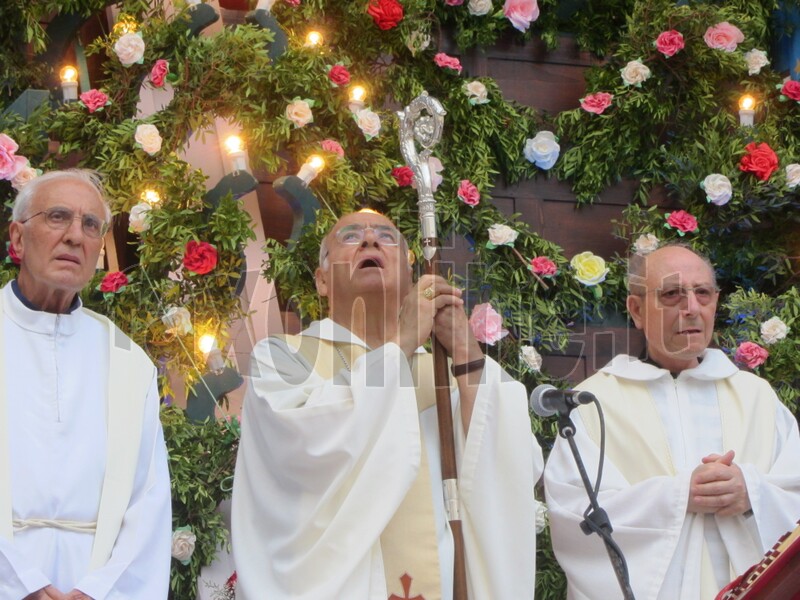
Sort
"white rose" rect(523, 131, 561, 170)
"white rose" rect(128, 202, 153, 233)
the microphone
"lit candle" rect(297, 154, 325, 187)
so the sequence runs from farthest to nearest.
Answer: "white rose" rect(523, 131, 561, 170) < "lit candle" rect(297, 154, 325, 187) < "white rose" rect(128, 202, 153, 233) < the microphone

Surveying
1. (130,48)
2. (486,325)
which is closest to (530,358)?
(486,325)

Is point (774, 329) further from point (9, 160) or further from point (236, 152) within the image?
point (9, 160)

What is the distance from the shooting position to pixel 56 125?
6.15m

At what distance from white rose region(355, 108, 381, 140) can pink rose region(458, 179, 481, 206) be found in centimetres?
58

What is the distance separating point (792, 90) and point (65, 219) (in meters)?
4.33

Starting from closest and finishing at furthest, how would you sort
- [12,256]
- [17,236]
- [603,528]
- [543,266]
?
[603,528], [17,236], [12,256], [543,266]

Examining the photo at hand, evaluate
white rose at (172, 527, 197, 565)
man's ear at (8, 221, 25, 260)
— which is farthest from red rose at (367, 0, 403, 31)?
white rose at (172, 527, 197, 565)

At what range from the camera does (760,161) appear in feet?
23.2

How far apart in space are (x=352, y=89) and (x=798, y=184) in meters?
2.46

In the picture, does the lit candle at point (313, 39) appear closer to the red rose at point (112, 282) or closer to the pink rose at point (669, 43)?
the red rose at point (112, 282)

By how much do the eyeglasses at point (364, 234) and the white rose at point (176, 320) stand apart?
912 mm

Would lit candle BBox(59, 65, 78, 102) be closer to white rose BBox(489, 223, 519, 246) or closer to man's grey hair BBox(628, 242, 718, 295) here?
white rose BBox(489, 223, 519, 246)

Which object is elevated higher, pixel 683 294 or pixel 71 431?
pixel 683 294

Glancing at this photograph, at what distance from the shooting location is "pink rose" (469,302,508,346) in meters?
6.45
